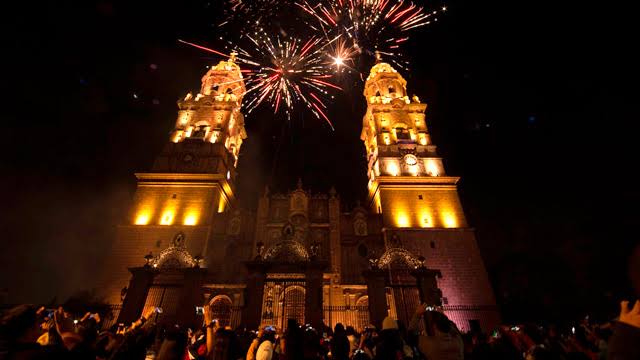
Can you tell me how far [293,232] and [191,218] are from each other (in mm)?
10068

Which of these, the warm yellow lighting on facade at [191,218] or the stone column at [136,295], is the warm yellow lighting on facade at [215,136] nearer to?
the warm yellow lighting on facade at [191,218]

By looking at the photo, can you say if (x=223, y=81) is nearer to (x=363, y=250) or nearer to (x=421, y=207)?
(x=363, y=250)

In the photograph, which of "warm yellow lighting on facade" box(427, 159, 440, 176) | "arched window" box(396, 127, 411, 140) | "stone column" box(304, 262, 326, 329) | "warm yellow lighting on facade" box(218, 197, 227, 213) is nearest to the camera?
"stone column" box(304, 262, 326, 329)

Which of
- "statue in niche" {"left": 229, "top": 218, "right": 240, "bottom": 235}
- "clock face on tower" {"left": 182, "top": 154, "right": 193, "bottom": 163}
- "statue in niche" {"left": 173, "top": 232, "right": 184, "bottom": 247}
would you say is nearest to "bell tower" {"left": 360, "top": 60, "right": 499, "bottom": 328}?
"statue in niche" {"left": 229, "top": 218, "right": 240, "bottom": 235}

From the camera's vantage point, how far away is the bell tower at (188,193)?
27.0 metres

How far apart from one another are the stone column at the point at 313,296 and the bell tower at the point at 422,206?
10.8m

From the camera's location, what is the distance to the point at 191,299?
16859 mm

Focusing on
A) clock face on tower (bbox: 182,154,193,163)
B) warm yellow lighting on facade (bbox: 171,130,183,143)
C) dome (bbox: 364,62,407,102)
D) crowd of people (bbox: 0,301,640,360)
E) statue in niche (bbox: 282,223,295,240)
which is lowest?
crowd of people (bbox: 0,301,640,360)

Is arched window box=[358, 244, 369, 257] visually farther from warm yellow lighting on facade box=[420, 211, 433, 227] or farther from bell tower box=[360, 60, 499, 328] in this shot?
warm yellow lighting on facade box=[420, 211, 433, 227]

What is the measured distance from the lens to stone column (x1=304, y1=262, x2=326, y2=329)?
15266mm

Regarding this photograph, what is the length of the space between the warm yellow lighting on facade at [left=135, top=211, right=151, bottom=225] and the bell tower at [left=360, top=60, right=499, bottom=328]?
75.5 ft

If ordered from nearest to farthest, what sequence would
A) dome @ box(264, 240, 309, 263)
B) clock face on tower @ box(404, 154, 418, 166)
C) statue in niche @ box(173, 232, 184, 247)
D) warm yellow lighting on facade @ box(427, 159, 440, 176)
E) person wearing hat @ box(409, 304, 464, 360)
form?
person wearing hat @ box(409, 304, 464, 360), dome @ box(264, 240, 309, 263), statue in niche @ box(173, 232, 184, 247), warm yellow lighting on facade @ box(427, 159, 440, 176), clock face on tower @ box(404, 154, 418, 166)

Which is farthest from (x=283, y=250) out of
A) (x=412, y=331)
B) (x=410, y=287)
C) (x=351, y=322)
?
(x=412, y=331)

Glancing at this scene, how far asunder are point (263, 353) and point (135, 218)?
27.8 meters
